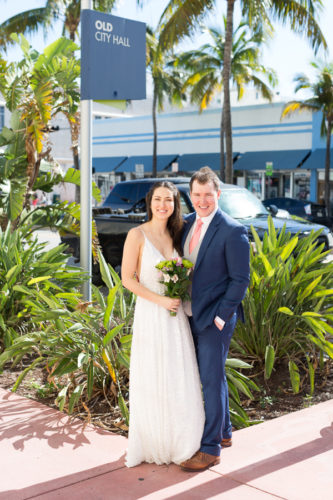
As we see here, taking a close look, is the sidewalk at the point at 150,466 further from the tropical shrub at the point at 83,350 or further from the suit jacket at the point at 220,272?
the suit jacket at the point at 220,272

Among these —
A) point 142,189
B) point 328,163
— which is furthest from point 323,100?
point 142,189

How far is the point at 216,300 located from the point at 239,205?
681 cm

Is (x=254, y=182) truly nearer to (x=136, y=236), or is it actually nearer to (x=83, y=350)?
(x=83, y=350)

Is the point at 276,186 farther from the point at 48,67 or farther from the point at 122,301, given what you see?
the point at 122,301

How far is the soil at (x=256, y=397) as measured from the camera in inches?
192

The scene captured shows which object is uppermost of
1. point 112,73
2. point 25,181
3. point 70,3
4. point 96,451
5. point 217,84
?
point 70,3

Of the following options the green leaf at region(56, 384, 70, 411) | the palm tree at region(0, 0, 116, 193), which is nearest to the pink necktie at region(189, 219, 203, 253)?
the green leaf at region(56, 384, 70, 411)

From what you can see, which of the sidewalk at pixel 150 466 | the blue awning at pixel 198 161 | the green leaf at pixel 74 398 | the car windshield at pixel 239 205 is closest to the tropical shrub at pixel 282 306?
the sidewalk at pixel 150 466

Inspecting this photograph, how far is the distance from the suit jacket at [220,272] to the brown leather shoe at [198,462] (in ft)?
2.51

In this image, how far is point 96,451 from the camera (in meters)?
4.13

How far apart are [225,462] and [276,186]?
30685mm

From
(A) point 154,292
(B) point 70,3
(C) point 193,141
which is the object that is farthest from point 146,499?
(C) point 193,141

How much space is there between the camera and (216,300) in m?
3.83

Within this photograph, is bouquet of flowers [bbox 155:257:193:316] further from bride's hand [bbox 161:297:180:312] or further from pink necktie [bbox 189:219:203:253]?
pink necktie [bbox 189:219:203:253]
